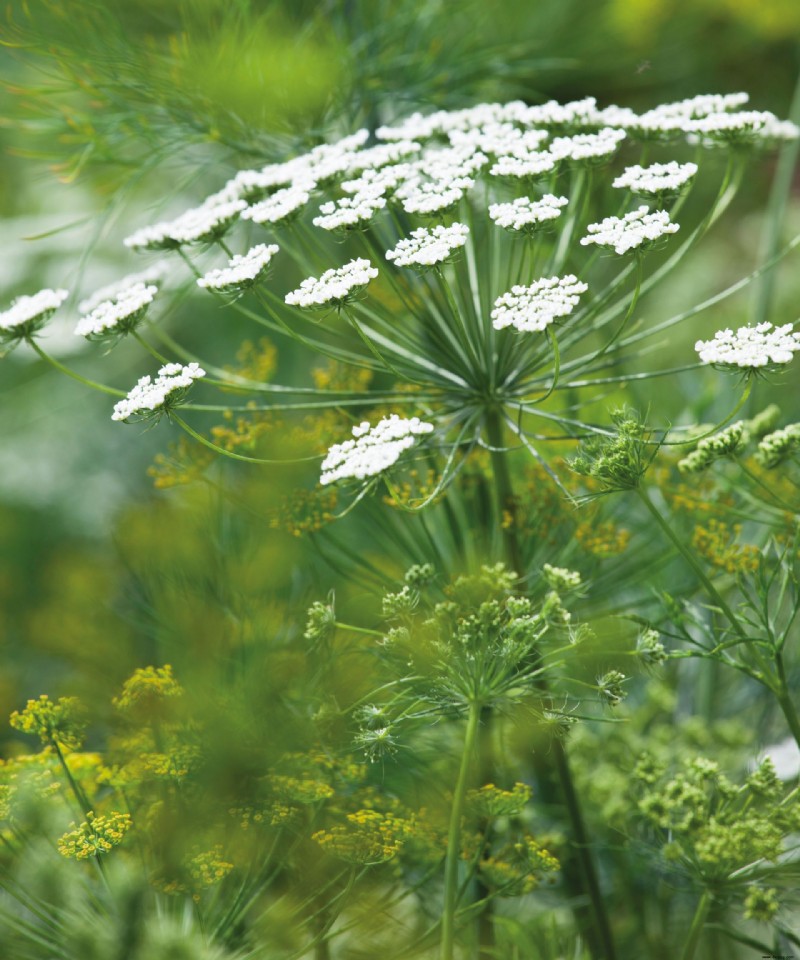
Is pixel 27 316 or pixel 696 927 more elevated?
pixel 27 316

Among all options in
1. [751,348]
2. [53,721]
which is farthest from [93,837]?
[751,348]

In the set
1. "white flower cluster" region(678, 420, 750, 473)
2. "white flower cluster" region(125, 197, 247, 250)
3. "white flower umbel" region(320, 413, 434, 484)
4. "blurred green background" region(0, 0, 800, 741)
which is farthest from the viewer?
"blurred green background" region(0, 0, 800, 741)

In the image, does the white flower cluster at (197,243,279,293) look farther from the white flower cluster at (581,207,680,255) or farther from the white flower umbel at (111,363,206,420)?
the white flower cluster at (581,207,680,255)

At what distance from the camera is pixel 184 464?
3.61ft

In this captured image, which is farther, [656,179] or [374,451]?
[656,179]

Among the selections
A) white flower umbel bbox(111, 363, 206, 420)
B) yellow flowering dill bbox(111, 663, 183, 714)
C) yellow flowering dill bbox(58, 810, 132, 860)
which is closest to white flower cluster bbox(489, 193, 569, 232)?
white flower umbel bbox(111, 363, 206, 420)

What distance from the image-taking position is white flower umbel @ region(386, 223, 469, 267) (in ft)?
2.67

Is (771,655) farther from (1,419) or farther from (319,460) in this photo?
(1,419)

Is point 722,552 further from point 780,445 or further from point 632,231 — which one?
point 632,231

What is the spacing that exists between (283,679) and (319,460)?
296 mm

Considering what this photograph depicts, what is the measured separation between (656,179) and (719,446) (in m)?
0.27

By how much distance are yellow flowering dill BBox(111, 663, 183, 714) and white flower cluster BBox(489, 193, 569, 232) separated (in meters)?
0.55

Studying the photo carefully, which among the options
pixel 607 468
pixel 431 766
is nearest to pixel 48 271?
pixel 431 766

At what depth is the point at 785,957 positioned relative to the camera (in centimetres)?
92
